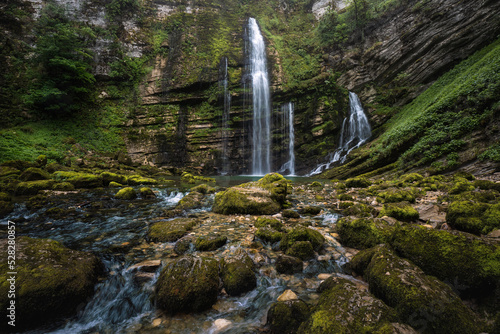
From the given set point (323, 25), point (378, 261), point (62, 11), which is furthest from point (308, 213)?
point (62, 11)

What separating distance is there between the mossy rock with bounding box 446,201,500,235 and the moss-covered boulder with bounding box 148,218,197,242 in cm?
454

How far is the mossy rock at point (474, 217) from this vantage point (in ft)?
8.27

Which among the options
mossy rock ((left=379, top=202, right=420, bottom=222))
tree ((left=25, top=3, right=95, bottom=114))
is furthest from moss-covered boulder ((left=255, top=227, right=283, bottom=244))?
tree ((left=25, top=3, right=95, bottom=114))

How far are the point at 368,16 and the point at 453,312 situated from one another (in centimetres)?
3086

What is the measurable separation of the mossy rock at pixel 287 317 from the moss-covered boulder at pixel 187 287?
28.5 inches

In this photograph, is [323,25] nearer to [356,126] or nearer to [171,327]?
[356,126]

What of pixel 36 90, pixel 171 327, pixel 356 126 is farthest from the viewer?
pixel 356 126

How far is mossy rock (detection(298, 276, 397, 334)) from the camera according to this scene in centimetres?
136

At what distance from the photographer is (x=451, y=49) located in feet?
49.0

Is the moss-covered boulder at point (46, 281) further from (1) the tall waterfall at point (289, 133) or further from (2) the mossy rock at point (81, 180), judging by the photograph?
(1) the tall waterfall at point (289, 133)

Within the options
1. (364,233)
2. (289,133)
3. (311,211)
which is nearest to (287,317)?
(364,233)

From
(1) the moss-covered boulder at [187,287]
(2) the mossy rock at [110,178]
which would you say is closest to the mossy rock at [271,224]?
(1) the moss-covered boulder at [187,287]

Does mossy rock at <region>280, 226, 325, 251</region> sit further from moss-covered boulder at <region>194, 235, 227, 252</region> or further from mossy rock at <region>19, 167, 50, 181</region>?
mossy rock at <region>19, 167, 50, 181</region>

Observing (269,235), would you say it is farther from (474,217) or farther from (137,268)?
(474,217)
